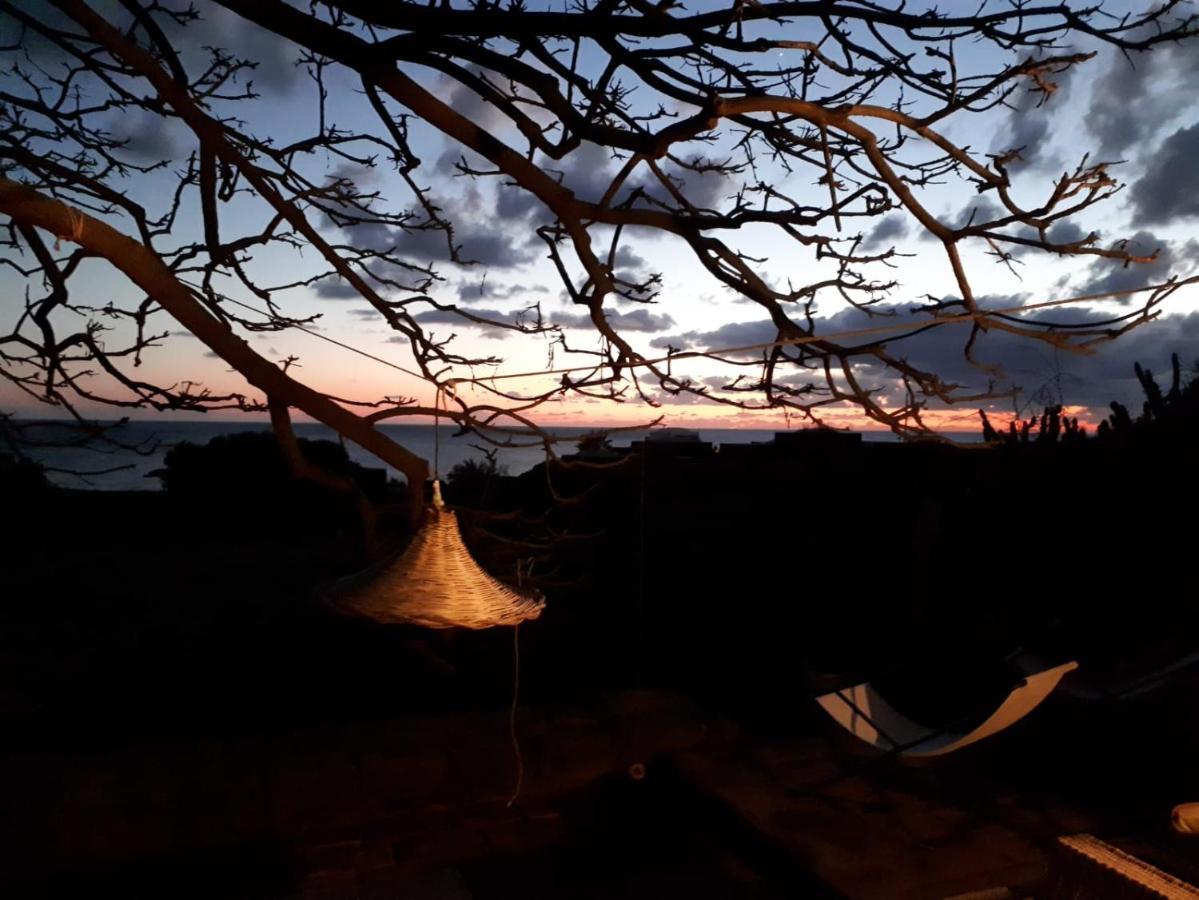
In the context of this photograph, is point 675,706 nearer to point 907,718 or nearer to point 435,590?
point 907,718

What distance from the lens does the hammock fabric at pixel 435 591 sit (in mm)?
1599

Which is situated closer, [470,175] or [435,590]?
[435,590]

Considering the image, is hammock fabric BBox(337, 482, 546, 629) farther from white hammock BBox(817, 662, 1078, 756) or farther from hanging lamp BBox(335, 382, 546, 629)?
white hammock BBox(817, 662, 1078, 756)

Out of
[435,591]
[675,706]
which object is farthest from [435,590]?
[675,706]

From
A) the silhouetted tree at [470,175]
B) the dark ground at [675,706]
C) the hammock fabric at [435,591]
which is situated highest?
the silhouetted tree at [470,175]

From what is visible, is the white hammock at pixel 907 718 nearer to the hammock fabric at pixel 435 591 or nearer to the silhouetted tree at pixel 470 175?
the silhouetted tree at pixel 470 175

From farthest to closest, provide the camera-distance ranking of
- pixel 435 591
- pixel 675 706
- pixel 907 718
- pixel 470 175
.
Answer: pixel 675 706 → pixel 907 718 → pixel 470 175 → pixel 435 591

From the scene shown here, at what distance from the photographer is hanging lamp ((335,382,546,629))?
160cm

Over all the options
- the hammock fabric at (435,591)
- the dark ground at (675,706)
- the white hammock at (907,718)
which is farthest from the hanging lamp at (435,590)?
the white hammock at (907,718)

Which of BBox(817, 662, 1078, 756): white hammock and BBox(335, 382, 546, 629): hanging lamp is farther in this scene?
BBox(817, 662, 1078, 756): white hammock

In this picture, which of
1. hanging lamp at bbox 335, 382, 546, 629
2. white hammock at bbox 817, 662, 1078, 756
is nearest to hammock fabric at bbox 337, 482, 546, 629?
hanging lamp at bbox 335, 382, 546, 629

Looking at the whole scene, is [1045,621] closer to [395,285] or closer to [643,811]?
[643,811]

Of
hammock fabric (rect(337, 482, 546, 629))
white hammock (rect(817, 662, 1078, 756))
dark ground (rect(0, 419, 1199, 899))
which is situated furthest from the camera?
dark ground (rect(0, 419, 1199, 899))

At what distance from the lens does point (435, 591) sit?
1.63 m
